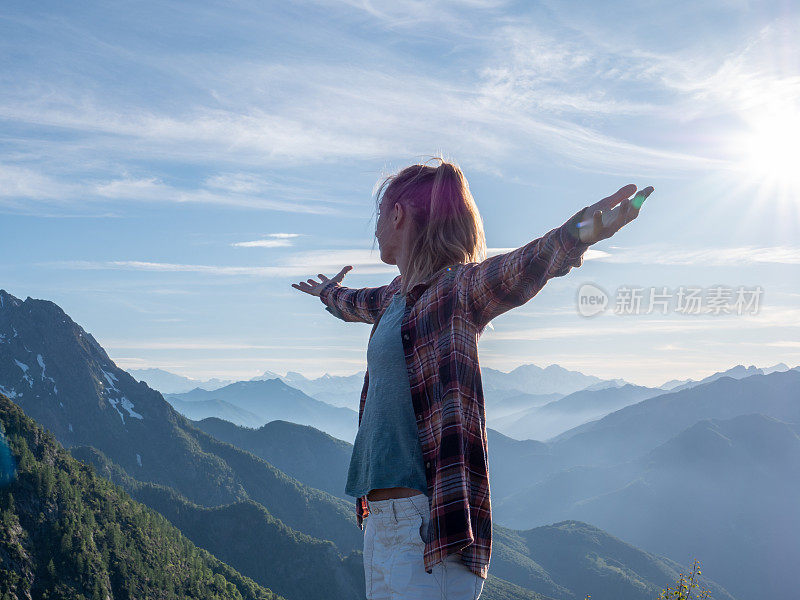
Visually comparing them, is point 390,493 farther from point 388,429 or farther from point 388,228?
point 388,228

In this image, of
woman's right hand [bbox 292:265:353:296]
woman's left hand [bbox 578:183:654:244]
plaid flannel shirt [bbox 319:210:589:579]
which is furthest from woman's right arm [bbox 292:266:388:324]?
woman's left hand [bbox 578:183:654:244]

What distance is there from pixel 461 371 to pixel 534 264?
692 mm

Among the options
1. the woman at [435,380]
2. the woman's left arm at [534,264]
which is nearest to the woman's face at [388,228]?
the woman at [435,380]

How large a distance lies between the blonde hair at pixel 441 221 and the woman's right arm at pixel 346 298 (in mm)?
1483

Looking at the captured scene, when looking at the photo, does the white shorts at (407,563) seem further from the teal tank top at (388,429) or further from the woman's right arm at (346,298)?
the woman's right arm at (346,298)

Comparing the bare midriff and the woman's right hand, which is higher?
the woman's right hand

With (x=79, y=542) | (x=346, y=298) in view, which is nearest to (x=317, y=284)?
(x=346, y=298)

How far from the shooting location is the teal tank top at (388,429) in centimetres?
345

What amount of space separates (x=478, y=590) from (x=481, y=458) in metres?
0.72

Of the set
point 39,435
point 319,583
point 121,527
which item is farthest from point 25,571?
point 319,583

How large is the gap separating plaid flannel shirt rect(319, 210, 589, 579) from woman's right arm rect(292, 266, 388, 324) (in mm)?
1780

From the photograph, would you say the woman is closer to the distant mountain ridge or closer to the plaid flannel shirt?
the plaid flannel shirt

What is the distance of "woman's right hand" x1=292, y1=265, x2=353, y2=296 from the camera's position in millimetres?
6332

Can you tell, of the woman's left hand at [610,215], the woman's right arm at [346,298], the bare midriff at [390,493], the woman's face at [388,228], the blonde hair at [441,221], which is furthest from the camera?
the woman's right arm at [346,298]
